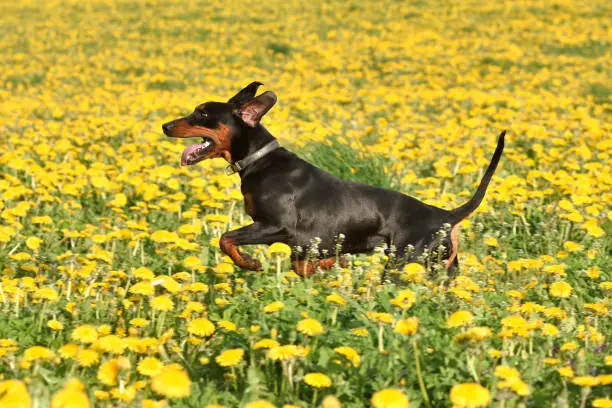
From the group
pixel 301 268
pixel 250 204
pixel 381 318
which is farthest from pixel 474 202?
pixel 381 318

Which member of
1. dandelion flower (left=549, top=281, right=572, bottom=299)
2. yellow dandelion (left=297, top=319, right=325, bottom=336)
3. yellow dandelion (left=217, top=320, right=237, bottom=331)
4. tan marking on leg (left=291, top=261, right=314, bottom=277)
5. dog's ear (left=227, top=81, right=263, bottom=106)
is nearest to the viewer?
yellow dandelion (left=297, top=319, right=325, bottom=336)

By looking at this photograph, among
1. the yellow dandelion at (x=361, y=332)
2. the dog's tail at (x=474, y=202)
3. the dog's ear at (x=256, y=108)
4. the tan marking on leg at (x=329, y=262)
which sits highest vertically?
the dog's ear at (x=256, y=108)

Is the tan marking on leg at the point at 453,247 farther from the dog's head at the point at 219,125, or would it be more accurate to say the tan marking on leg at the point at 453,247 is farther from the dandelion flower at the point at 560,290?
the dog's head at the point at 219,125

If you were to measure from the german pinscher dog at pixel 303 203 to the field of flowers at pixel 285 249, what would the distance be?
0.62ft

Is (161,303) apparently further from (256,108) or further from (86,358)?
(256,108)

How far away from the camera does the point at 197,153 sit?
14.5ft

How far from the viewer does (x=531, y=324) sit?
8.83 ft

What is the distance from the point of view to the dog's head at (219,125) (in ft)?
14.2

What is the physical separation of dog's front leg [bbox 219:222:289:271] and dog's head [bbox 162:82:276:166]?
0.52 metres

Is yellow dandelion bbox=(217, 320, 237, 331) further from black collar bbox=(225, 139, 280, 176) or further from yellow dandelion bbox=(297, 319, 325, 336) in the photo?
black collar bbox=(225, 139, 280, 176)

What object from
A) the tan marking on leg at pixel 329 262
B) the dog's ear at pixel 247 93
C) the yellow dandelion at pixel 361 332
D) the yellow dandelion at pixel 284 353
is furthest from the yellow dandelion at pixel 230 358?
the dog's ear at pixel 247 93

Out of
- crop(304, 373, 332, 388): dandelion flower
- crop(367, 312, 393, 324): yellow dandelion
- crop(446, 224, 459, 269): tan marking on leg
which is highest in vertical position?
crop(446, 224, 459, 269): tan marking on leg

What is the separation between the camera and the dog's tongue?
4.37 metres

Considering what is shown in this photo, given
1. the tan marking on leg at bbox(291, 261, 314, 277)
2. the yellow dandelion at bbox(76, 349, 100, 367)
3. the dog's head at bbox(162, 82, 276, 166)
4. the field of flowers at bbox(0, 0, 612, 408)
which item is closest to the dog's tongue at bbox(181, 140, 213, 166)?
the dog's head at bbox(162, 82, 276, 166)
